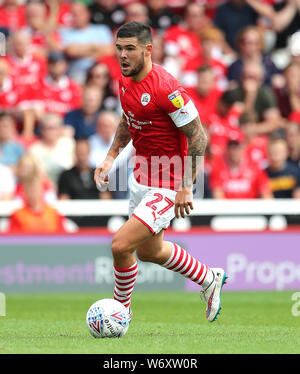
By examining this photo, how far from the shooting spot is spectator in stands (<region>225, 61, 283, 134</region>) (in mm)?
15016

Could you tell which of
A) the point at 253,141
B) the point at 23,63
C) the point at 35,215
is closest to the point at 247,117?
the point at 253,141

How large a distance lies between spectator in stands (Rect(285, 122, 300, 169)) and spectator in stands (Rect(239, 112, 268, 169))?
39 centimetres

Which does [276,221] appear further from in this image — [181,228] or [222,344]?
[222,344]

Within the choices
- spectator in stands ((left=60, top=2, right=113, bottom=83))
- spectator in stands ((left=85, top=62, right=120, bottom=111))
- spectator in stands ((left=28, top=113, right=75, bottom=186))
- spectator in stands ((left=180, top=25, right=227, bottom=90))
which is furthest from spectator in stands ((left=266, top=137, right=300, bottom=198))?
spectator in stands ((left=60, top=2, right=113, bottom=83))

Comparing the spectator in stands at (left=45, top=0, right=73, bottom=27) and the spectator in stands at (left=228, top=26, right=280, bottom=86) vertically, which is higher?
the spectator in stands at (left=45, top=0, right=73, bottom=27)

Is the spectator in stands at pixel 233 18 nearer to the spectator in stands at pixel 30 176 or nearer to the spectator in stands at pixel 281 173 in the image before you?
the spectator in stands at pixel 281 173

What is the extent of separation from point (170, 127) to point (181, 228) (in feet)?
17.8

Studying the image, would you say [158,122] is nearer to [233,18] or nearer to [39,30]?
[39,30]

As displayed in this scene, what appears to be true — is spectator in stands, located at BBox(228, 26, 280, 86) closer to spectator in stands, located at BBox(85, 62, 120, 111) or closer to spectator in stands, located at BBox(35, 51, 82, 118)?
spectator in stands, located at BBox(85, 62, 120, 111)

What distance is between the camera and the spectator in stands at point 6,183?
13.2 metres

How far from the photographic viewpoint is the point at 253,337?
24.2ft

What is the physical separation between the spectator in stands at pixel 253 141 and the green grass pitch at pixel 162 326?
8.47 ft

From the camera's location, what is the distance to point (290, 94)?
15656mm

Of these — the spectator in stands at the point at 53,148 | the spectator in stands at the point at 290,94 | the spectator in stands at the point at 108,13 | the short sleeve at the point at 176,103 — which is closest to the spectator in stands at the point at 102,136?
the spectator in stands at the point at 53,148
